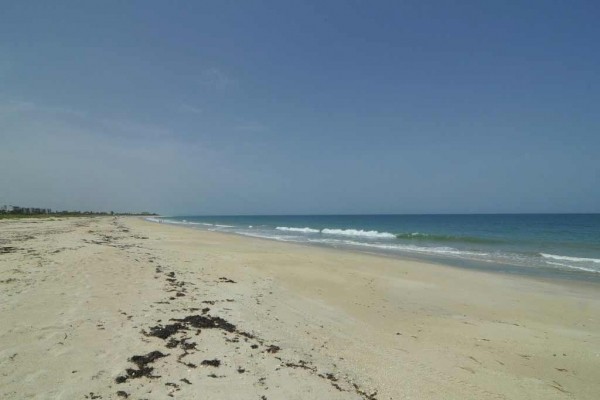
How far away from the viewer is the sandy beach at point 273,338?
4160 millimetres

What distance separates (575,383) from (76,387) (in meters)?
7.16

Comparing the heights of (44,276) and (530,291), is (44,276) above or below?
above

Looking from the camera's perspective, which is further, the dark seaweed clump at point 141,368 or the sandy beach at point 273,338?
the sandy beach at point 273,338

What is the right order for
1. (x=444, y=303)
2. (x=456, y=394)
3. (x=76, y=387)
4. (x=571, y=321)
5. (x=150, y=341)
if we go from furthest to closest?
(x=444, y=303), (x=571, y=321), (x=150, y=341), (x=456, y=394), (x=76, y=387)

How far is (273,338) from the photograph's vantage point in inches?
230

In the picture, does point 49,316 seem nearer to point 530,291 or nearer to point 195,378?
point 195,378

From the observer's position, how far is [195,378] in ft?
13.8

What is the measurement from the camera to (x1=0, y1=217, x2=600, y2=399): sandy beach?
4.16 m

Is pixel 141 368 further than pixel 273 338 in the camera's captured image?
No

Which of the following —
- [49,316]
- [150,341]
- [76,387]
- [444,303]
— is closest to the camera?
[76,387]

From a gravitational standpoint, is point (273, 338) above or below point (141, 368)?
below

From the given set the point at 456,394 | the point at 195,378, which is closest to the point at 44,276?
the point at 195,378

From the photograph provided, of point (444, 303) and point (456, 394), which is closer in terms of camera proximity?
point (456, 394)

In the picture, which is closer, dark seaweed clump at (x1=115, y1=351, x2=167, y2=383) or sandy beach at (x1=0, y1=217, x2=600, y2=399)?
dark seaweed clump at (x1=115, y1=351, x2=167, y2=383)
